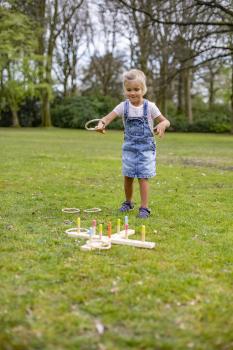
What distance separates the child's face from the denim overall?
12cm

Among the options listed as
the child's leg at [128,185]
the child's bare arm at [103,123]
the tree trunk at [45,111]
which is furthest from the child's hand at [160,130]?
the tree trunk at [45,111]

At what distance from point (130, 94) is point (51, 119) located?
3675 centimetres

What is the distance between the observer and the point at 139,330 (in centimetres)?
276

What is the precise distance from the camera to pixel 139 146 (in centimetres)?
600

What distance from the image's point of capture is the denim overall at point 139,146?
19.6 feet

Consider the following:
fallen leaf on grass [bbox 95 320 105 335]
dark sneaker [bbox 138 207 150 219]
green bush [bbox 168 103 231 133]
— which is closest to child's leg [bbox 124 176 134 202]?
dark sneaker [bbox 138 207 150 219]

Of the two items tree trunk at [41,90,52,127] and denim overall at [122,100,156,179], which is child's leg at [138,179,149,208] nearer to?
denim overall at [122,100,156,179]

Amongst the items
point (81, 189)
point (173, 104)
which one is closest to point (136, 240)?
point (81, 189)

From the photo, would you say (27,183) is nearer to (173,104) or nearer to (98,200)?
(98,200)

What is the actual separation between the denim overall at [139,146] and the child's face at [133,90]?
12 cm

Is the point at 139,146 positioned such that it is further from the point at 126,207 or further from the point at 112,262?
the point at 112,262

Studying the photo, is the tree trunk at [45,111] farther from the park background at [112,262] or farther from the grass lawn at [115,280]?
the grass lawn at [115,280]

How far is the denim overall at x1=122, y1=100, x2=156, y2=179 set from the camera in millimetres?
5973

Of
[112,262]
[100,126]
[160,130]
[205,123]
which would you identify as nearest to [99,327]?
[112,262]
